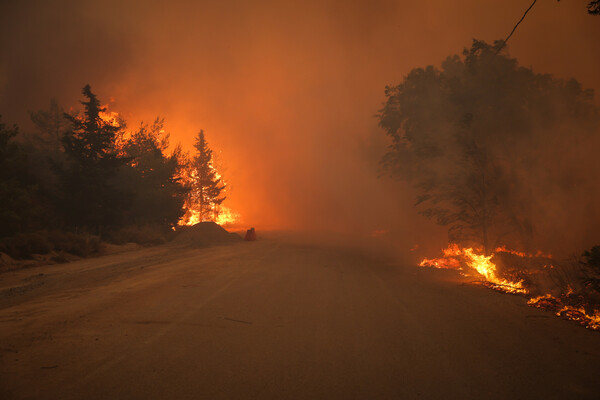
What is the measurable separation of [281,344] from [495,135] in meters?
18.6

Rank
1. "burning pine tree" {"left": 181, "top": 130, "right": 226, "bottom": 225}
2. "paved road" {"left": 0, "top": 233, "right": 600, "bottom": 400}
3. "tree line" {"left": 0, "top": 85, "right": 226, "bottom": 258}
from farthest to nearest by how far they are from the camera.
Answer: "burning pine tree" {"left": 181, "top": 130, "right": 226, "bottom": 225} < "tree line" {"left": 0, "top": 85, "right": 226, "bottom": 258} < "paved road" {"left": 0, "top": 233, "right": 600, "bottom": 400}

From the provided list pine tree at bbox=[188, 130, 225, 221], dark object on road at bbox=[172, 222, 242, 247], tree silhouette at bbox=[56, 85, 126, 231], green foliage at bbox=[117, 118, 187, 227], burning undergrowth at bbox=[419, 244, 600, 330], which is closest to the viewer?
burning undergrowth at bbox=[419, 244, 600, 330]

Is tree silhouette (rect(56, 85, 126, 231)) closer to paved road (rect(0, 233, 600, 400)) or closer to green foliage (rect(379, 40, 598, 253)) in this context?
paved road (rect(0, 233, 600, 400))

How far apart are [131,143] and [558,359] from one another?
37007 mm

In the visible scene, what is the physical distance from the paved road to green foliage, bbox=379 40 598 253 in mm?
10330

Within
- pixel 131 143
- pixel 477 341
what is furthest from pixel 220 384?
pixel 131 143

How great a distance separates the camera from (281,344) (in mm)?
4215

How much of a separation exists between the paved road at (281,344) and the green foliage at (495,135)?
407 inches

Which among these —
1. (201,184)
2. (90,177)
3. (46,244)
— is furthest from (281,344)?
(201,184)

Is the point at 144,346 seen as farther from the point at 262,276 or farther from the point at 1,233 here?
the point at 1,233

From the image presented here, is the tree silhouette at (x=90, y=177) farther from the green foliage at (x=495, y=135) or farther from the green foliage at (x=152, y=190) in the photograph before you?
the green foliage at (x=495, y=135)

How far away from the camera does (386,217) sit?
4062cm

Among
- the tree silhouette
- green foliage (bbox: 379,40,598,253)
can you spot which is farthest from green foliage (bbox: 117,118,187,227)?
green foliage (bbox: 379,40,598,253)

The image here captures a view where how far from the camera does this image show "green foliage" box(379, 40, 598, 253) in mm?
16359
